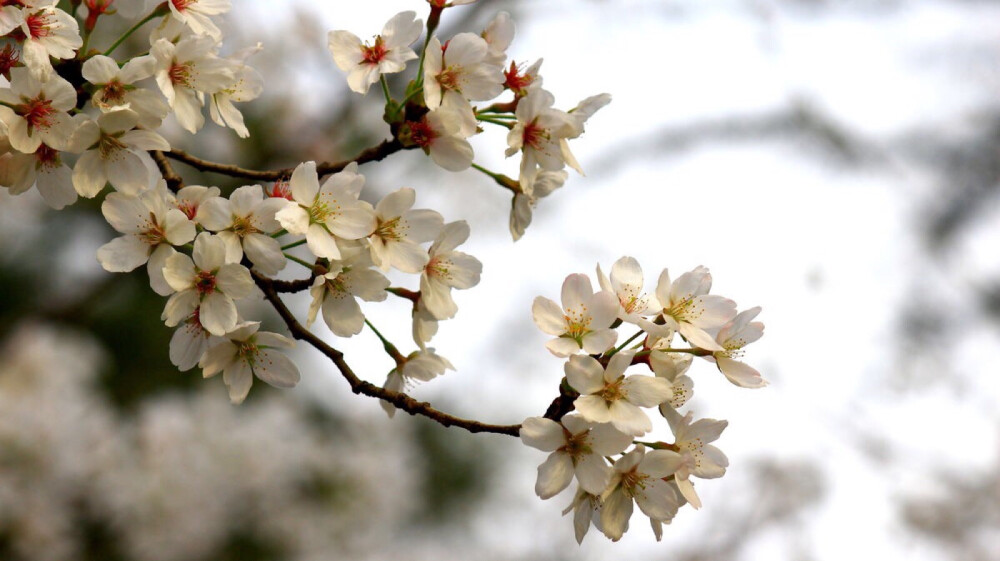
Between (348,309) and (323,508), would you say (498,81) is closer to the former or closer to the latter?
(348,309)

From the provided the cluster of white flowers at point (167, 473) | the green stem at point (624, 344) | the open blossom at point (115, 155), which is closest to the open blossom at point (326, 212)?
the open blossom at point (115, 155)

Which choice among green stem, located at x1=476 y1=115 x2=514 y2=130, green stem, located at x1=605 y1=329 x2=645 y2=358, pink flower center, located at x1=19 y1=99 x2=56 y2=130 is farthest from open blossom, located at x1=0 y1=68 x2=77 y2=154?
green stem, located at x1=605 y1=329 x2=645 y2=358

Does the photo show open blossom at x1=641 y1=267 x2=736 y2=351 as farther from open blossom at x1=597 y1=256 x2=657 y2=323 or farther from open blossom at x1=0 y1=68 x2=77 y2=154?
open blossom at x1=0 y1=68 x2=77 y2=154

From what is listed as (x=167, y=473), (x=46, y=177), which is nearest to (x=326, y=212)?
(x=46, y=177)

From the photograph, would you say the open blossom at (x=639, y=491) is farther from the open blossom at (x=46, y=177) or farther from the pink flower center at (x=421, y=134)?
the open blossom at (x=46, y=177)

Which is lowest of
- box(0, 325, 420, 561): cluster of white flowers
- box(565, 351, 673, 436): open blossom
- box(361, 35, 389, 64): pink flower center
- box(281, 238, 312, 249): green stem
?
box(0, 325, 420, 561): cluster of white flowers

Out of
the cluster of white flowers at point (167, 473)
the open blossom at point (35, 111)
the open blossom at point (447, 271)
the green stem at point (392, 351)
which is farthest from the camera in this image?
the cluster of white flowers at point (167, 473)

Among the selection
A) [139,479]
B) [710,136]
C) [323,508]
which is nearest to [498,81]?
[139,479]

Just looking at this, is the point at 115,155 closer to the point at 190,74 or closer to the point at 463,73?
the point at 190,74
